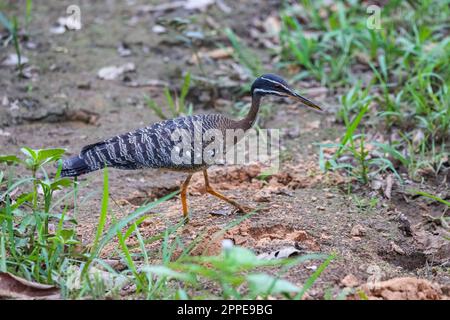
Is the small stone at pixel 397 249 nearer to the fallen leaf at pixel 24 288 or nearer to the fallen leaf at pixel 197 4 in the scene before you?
the fallen leaf at pixel 24 288

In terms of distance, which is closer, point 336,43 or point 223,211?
point 223,211

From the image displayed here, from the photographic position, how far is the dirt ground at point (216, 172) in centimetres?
466

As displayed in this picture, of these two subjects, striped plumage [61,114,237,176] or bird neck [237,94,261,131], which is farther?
bird neck [237,94,261,131]

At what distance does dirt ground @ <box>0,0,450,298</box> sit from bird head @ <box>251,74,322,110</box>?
840 millimetres

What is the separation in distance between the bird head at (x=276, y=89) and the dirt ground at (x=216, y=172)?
2.76 ft

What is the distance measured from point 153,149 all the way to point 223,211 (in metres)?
0.80

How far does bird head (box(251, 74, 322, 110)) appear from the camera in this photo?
5652 mm

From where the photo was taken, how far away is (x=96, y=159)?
5375mm

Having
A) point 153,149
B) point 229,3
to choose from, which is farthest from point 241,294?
point 229,3

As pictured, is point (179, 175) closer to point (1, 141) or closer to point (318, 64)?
point (1, 141)

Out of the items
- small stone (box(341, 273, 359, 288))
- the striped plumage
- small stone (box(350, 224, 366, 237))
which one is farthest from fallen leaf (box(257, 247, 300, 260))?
the striped plumage

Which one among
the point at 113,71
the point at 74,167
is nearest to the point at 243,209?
the point at 74,167

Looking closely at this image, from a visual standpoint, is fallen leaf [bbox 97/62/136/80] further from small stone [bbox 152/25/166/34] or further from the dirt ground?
small stone [bbox 152/25/166/34]

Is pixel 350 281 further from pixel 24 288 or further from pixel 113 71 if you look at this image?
pixel 113 71
